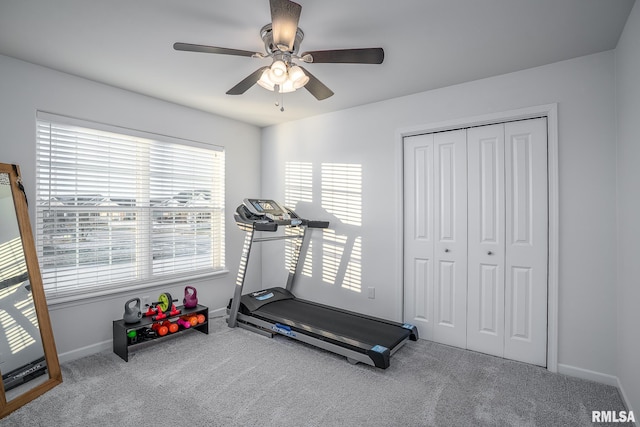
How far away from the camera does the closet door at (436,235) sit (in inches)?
130

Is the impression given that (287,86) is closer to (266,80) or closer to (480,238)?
(266,80)

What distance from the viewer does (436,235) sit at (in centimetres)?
345

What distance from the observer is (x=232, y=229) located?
14.7 feet

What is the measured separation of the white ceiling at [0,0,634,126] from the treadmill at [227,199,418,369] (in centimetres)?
142

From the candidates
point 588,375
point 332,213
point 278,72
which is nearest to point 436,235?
point 332,213

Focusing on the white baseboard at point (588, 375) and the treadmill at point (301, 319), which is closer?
the white baseboard at point (588, 375)

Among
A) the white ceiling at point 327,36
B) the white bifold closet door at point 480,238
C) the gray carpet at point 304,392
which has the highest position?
the white ceiling at point 327,36

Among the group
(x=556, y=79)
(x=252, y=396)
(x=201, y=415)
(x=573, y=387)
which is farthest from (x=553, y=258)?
(x=201, y=415)

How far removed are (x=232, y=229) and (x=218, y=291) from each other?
0.84 metres

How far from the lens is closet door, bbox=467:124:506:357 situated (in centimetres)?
309

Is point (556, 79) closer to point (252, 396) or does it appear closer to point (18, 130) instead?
point (252, 396)

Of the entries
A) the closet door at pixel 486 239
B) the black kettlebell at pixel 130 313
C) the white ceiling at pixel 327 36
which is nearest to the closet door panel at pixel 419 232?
the closet door at pixel 486 239

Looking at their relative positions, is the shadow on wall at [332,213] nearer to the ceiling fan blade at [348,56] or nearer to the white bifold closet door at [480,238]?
the white bifold closet door at [480,238]

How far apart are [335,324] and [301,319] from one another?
373 millimetres
